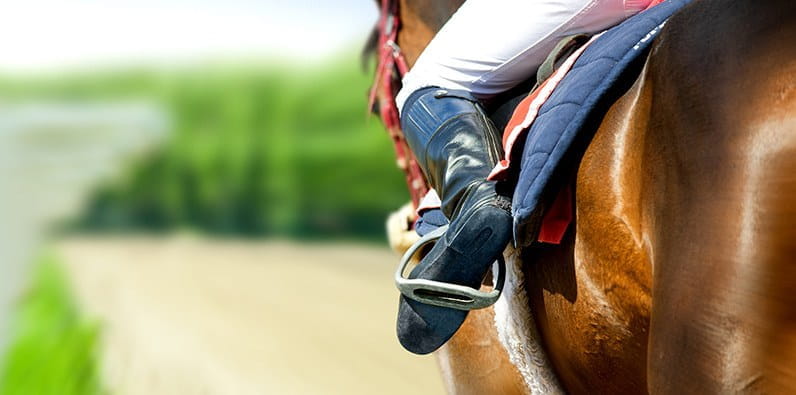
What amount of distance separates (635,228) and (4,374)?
5.09 meters

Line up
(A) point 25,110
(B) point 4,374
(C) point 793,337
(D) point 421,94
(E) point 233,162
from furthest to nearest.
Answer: (A) point 25,110 → (E) point 233,162 → (B) point 4,374 → (D) point 421,94 → (C) point 793,337

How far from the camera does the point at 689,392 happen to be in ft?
3.42

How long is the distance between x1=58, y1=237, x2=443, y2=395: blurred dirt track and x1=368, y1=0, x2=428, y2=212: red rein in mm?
2610

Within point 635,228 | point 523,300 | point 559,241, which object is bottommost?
point 523,300

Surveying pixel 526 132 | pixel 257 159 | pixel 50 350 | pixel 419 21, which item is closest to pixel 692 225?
pixel 526 132

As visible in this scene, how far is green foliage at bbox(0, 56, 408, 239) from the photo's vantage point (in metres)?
7.29

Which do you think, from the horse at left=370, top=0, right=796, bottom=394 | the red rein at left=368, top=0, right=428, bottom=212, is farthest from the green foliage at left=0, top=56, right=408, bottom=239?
the horse at left=370, top=0, right=796, bottom=394

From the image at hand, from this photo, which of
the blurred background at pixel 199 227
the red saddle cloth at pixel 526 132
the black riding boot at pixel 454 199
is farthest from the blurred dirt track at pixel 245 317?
the red saddle cloth at pixel 526 132

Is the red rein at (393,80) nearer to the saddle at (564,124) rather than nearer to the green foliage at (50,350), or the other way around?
the saddle at (564,124)

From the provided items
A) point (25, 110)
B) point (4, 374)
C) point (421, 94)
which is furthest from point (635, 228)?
point (25, 110)

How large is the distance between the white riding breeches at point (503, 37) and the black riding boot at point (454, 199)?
39 mm

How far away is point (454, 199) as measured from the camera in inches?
56.6

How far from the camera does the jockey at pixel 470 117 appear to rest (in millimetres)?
1358

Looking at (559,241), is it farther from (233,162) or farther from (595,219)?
(233,162)
